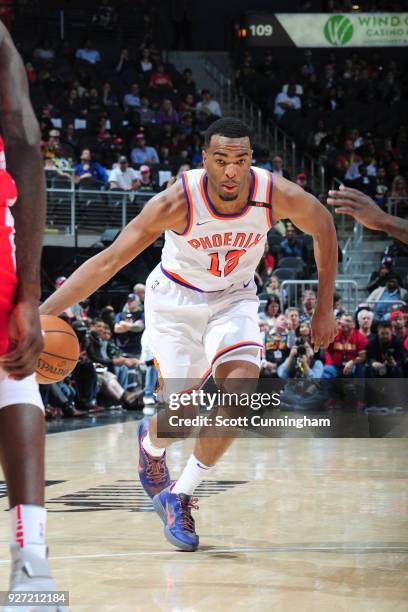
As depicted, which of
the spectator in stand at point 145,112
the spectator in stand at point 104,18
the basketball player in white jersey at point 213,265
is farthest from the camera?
the spectator in stand at point 104,18

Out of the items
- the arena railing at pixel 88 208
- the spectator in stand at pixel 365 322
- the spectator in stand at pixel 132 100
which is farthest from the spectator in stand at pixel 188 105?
the spectator in stand at pixel 365 322

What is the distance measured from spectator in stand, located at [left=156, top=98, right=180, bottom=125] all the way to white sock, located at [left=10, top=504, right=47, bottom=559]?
661 inches

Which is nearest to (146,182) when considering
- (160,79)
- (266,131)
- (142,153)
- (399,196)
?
(142,153)

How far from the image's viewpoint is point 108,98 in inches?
734

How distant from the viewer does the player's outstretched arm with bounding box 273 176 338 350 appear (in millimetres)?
4887

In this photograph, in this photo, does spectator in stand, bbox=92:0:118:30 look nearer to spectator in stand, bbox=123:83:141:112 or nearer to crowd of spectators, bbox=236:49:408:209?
crowd of spectators, bbox=236:49:408:209

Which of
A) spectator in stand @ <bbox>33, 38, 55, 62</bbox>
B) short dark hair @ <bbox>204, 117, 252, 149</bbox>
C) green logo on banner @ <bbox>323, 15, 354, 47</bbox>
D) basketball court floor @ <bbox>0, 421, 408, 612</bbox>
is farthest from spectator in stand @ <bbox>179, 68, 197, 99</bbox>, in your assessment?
short dark hair @ <bbox>204, 117, 252, 149</bbox>

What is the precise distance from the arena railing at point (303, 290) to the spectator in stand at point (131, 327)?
6.61 ft

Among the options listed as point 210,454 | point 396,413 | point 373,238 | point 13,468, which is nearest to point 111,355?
point 396,413

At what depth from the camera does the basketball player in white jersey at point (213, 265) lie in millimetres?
4816

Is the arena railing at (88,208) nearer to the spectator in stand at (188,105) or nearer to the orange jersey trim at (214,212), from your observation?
the spectator in stand at (188,105)

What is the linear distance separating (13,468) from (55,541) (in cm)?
230

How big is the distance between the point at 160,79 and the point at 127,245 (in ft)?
52.6

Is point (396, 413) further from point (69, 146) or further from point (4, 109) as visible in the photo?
point (4, 109)
